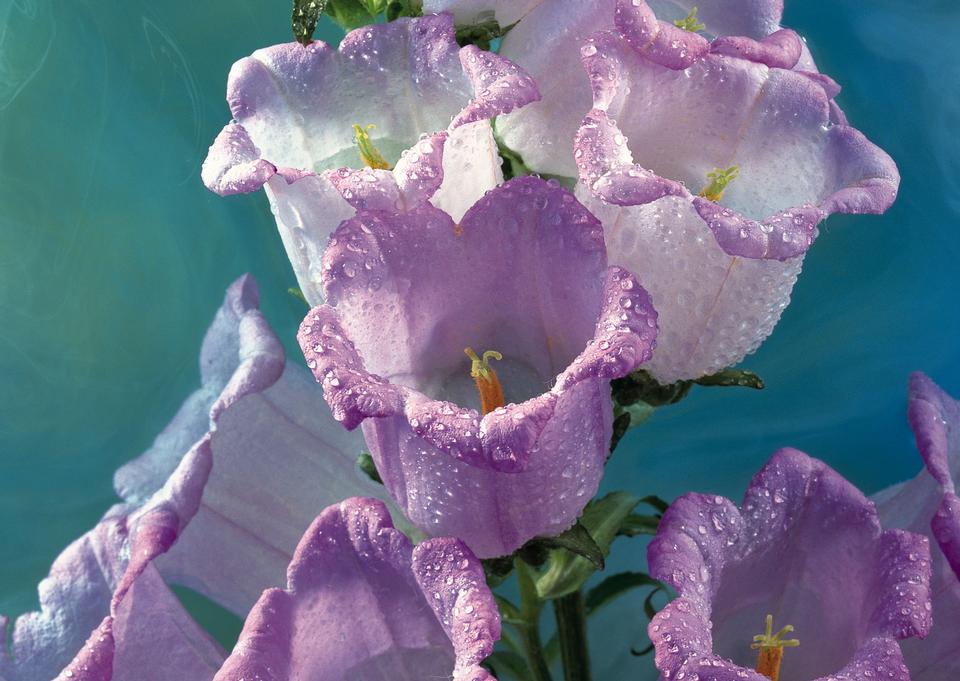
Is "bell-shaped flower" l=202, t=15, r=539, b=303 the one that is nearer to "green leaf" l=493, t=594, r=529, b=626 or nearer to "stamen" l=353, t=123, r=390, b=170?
"stamen" l=353, t=123, r=390, b=170

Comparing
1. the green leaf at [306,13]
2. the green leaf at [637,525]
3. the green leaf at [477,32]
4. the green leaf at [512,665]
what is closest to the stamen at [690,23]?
the green leaf at [477,32]

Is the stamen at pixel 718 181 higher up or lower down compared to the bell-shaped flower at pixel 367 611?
higher up

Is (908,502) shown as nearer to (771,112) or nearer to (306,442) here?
(771,112)

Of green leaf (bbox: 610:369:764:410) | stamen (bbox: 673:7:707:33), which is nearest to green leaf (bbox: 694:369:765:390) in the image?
green leaf (bbox: 610:369:764:410)

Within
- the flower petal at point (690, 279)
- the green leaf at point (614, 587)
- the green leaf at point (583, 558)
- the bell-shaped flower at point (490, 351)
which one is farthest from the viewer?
the green leaf at point (614, 587)

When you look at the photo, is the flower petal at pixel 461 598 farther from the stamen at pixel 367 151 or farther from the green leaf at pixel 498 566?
the stamen at pixel 367 151

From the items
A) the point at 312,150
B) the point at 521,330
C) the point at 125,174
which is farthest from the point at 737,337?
the point at 125,174

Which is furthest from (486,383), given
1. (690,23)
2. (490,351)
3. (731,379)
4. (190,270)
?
(190,270)
